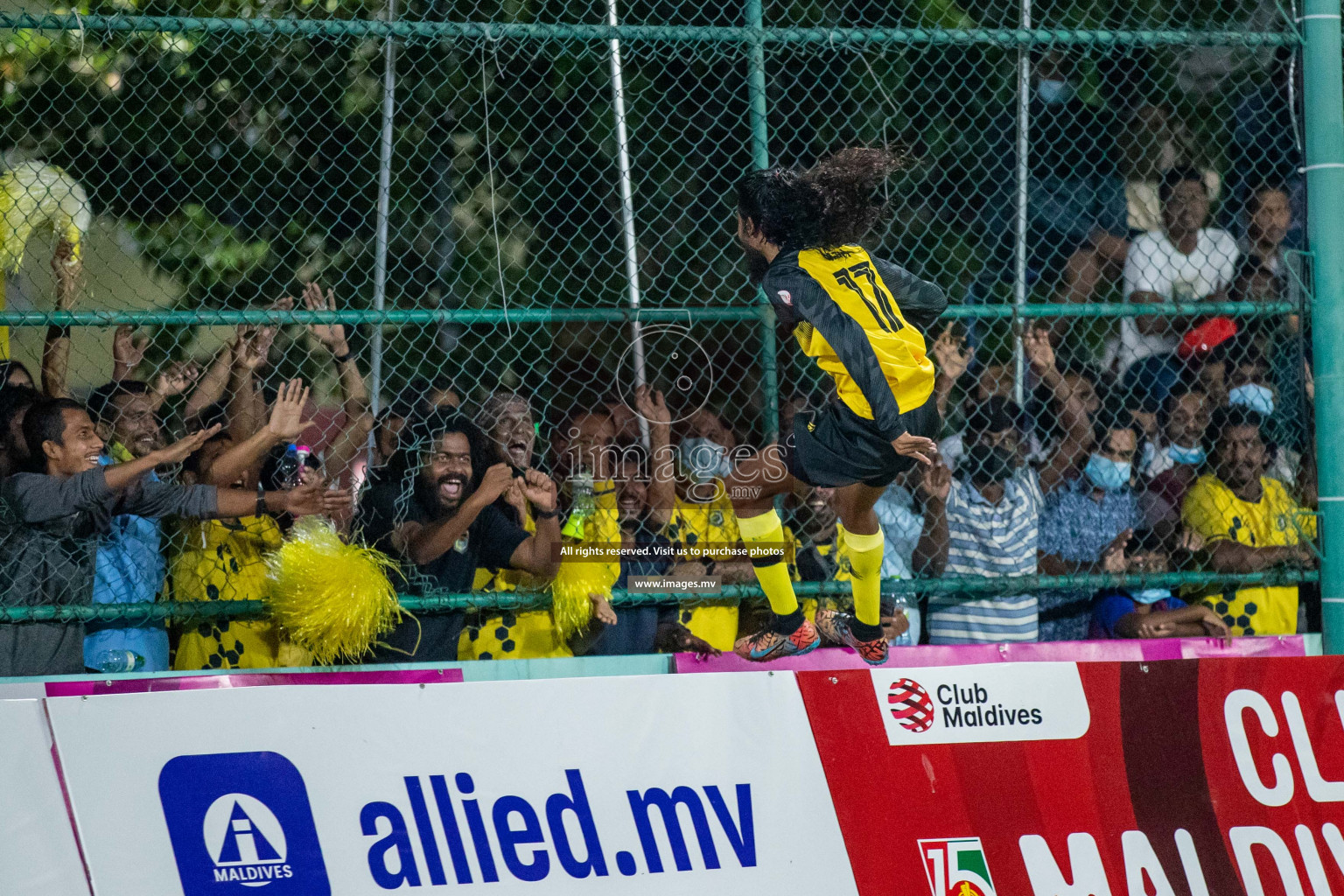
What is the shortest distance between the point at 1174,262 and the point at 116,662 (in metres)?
4.30

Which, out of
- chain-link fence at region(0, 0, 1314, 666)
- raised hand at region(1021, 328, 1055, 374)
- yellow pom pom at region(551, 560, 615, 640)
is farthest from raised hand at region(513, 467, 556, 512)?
raised hand at region(1021, 328, 1055, 374)

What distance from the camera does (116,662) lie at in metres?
4.18

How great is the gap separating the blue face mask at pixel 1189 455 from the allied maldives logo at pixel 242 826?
137 inches

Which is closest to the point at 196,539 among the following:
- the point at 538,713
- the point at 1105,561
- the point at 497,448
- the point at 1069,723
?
the point at 497,448

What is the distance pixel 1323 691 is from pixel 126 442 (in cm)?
401

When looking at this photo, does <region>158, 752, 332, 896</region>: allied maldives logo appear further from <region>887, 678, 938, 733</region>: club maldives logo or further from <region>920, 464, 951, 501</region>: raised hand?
<region>920, 464, 951, 501</region>: raised hand

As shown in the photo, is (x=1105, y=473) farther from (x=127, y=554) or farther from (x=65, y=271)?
(x=65, y=271)

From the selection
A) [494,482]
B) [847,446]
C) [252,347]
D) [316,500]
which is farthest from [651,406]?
[252,347]

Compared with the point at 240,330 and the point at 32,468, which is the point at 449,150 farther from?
the point at 32,468

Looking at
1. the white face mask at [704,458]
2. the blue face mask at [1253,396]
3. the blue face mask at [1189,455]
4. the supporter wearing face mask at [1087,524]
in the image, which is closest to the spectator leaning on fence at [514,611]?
the white face mask at [704,458]

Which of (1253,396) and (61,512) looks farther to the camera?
(1253,396)

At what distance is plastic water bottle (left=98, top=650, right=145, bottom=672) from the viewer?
13.7 feet

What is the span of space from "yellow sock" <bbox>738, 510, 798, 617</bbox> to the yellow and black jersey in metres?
0.50

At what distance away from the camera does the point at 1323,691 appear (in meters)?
4.02
